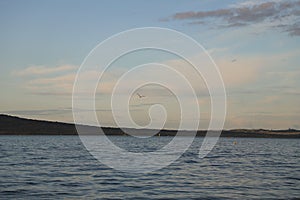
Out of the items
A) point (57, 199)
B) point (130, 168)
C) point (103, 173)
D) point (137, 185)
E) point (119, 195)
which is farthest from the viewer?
point (130, 168)

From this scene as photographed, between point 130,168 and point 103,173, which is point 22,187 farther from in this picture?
point 130,168

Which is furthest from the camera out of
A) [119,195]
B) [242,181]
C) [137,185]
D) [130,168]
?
[130,168]

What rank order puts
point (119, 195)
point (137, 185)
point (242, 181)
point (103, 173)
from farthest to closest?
point (103, 173) < point (242, 181) < point (137, 185) < point (119, 195)

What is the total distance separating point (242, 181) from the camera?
42.5 m

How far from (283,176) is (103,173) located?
62.2ft

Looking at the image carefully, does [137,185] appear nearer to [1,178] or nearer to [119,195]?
[119,195]

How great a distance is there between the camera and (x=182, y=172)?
162 ft

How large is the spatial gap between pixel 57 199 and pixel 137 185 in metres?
9.20

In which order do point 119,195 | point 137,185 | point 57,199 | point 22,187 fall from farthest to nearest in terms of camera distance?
point 137,185 → point 22,187 → point 119,195 → point 57,199

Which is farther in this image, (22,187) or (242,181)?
(242,181)

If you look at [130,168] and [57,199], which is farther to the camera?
[130,168]

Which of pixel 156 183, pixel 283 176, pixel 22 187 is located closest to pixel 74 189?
pixel 22 187

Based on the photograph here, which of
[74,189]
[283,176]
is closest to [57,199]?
[74,189]

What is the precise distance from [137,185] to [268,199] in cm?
1135
